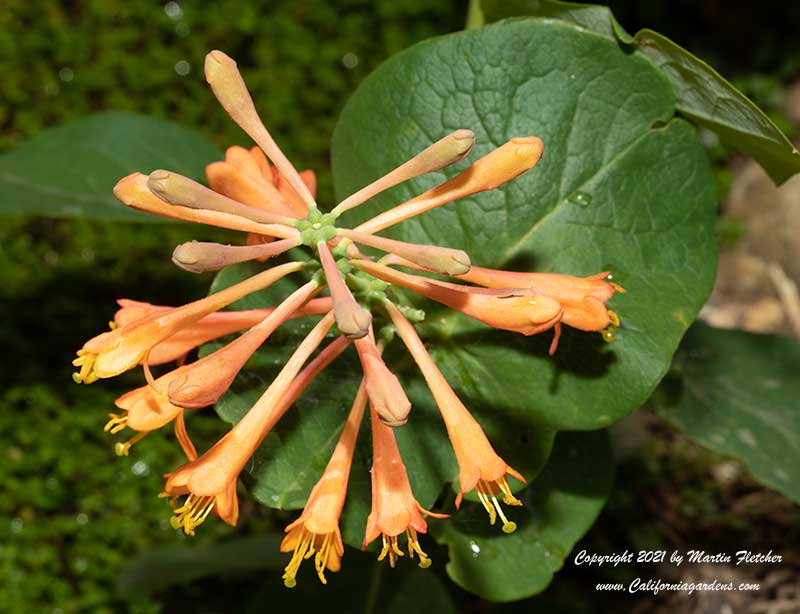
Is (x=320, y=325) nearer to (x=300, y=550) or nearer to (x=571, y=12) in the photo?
(x=300, y=550)

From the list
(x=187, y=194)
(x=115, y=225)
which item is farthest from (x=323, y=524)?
(x=115, y=225)

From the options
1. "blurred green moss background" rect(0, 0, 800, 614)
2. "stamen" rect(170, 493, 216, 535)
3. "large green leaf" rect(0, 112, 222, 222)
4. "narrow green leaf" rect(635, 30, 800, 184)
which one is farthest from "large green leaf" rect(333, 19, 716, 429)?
"blurred green moss background" rect(0, 0, 800, 614)

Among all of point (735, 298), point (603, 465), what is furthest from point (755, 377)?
point (735, 298)

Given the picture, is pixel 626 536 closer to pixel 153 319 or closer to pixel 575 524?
pixel 575 524

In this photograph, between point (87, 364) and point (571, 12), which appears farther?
point (571, 12)

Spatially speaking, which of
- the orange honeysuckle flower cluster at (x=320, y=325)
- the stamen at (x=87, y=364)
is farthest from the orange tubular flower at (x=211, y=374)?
the stamen at (x=87, y=364)
